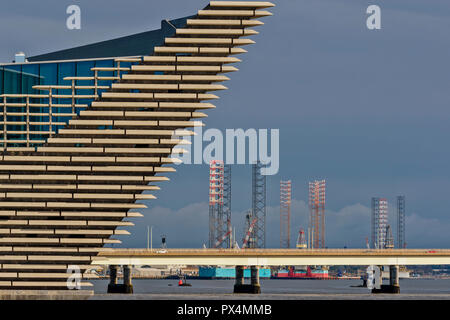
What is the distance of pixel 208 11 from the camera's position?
297ft

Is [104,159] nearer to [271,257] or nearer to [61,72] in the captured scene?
[61,72]

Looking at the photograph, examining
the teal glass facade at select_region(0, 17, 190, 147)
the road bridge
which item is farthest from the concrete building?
the road bridge

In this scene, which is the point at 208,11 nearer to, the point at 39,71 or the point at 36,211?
the point at 36,211

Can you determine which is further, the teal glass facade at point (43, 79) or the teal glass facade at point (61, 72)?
the teal glass facade at point (43, 79)

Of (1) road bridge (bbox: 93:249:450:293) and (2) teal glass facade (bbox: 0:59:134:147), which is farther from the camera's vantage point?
(1) road bridge (bbox: 93:249:450:293)

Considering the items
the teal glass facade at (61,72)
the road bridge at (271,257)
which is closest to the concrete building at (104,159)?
the teal glass facade at (61,72)

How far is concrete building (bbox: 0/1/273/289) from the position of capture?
3585 inches

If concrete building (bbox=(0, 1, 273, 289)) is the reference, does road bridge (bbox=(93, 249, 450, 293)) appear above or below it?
below

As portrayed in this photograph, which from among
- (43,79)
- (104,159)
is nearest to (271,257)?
(43,79)

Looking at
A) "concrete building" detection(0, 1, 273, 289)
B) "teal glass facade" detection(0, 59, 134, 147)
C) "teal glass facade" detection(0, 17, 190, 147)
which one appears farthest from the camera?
"teal glass facade" detection(0, 59, 134, 147)

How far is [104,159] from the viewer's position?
91500 mm

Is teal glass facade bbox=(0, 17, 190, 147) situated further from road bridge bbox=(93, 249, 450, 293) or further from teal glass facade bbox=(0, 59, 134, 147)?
road bridge bbox=(93, 249, 450, 293)

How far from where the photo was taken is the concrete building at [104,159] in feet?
299

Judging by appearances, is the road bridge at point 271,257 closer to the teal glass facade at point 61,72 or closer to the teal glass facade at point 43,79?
the teal glass facade at point 61,72
